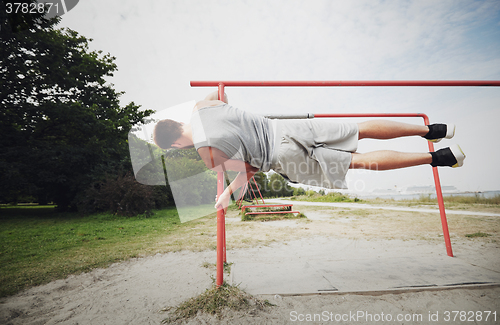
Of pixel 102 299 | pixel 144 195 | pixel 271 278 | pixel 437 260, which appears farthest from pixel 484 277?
pixel 144 195

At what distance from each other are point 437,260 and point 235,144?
2164 mm

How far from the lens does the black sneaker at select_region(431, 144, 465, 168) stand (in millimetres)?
1354

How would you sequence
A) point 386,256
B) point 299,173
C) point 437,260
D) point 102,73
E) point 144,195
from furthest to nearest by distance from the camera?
point 102,73 < point 144,195 < point 386,256 < point 437,260 < point 299,173

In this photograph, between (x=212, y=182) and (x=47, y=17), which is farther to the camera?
(x=212, y=182)

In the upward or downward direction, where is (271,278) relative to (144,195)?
downward

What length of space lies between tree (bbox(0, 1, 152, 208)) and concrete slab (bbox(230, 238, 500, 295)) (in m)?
7.53

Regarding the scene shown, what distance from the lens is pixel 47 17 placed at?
23.8 ft

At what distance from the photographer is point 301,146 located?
4.52 feet

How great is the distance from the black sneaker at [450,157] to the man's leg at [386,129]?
18 cm

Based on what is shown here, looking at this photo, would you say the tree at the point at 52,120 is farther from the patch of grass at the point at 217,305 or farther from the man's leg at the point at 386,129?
the man's leg at the point at 386,129

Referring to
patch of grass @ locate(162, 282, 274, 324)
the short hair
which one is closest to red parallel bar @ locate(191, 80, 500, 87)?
the short hair

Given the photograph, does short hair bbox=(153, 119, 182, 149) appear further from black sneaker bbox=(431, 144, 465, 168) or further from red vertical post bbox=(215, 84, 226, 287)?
black sneaker bbox=(431, 144, 465, 168)

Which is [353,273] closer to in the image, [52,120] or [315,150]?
[315,150]

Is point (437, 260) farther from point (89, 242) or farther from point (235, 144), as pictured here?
point (89, 242)
